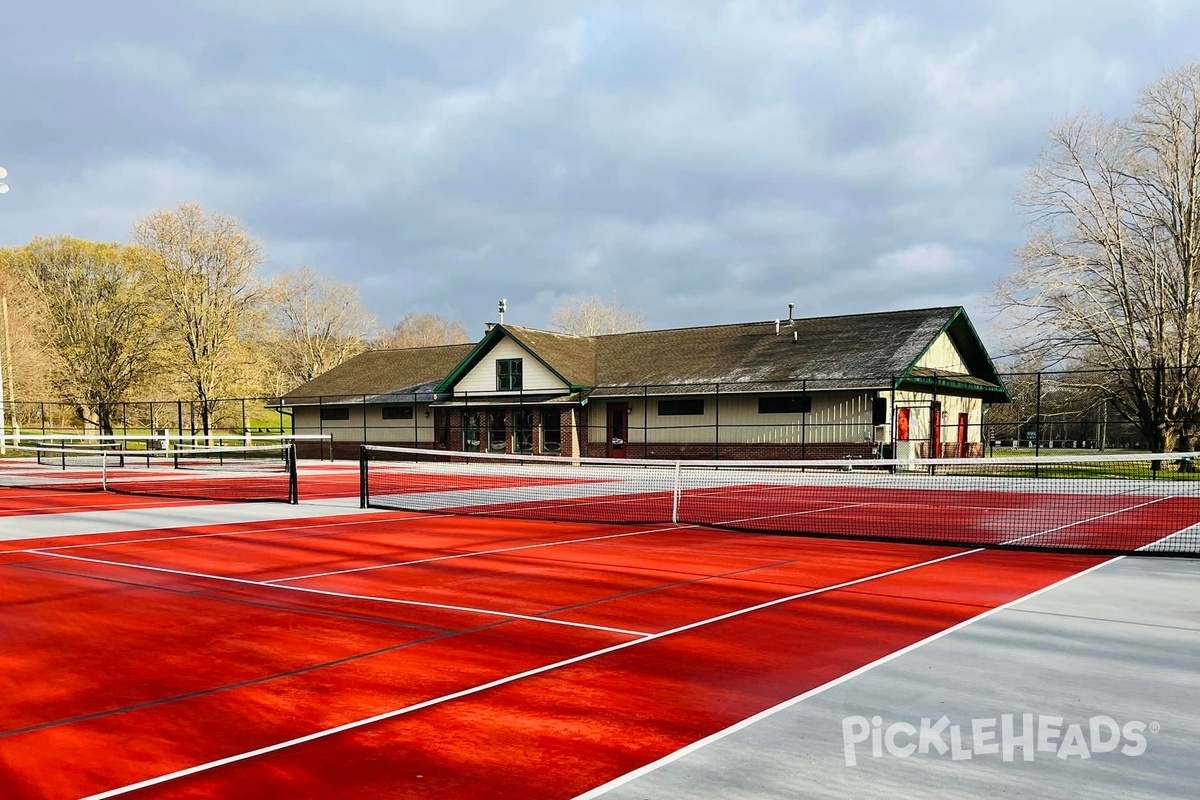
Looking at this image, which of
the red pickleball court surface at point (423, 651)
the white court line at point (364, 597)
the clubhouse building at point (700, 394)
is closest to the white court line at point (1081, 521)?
the red pickleball court surface at point (423, 651)

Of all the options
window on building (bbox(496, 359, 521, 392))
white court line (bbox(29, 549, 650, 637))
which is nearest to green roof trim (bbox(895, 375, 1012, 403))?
window on building (bbox(496, 359, 521, 392))

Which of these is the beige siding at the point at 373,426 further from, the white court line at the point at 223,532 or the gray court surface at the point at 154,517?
the white court line at the point at 223,532

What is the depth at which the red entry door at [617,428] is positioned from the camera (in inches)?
1308

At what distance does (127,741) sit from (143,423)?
5469cm

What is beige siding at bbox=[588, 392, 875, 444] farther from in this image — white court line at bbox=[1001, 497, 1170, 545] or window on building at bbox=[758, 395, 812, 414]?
white court line at bbox=[1001, 497, 1170, 545]

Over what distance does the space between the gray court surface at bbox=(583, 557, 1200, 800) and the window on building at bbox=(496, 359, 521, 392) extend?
29.9 meters

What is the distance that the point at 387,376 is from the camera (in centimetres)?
4103

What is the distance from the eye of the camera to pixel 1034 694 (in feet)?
15.5

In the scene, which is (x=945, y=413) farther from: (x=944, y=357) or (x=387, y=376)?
(x=387, y=376)

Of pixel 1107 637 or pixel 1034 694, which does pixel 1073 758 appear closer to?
pixel 1034 694

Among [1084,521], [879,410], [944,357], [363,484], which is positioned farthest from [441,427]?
[1084,521]

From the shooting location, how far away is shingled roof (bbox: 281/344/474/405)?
39.0 metres

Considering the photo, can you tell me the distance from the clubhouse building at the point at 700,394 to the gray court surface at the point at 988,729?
20.7 m

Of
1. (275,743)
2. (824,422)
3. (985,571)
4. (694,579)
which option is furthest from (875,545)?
(824,422)
